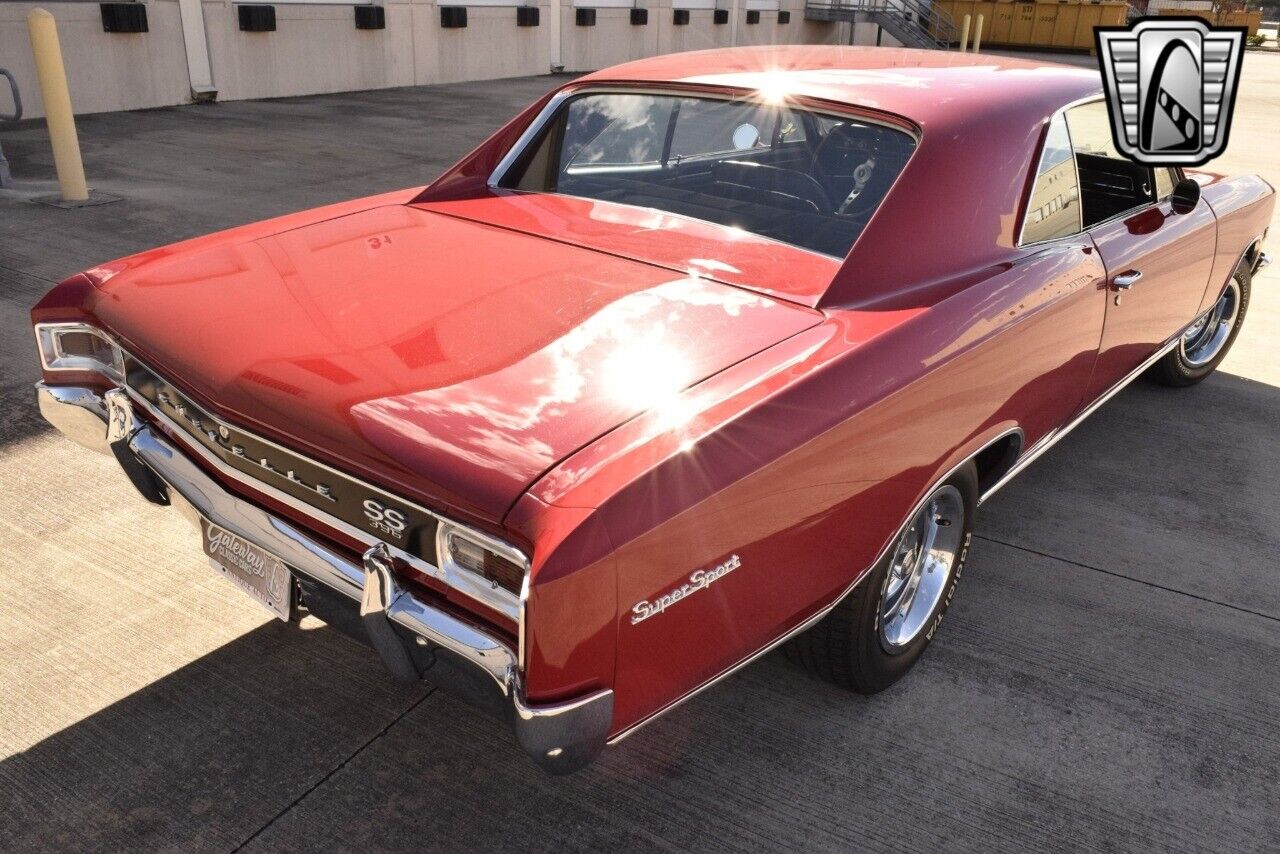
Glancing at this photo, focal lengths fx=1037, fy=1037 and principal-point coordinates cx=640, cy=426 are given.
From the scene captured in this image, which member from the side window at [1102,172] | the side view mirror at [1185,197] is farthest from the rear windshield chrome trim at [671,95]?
the side view mirror at [1185,197]

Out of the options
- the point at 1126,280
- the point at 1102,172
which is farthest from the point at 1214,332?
the point at 1126,280

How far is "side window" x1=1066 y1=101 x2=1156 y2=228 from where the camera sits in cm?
328

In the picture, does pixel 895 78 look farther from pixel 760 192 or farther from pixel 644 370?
pixel 644 370

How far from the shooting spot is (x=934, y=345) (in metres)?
2.38

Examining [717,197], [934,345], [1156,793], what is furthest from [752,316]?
[1156,793]

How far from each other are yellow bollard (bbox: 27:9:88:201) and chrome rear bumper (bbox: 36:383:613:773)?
5.52 m

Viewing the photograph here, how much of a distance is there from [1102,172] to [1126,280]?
56 centimetres

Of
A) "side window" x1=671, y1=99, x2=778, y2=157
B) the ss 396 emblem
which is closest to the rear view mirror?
"side window" x1=671, y1=99, x2=778, y2=157

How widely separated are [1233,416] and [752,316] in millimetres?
3413

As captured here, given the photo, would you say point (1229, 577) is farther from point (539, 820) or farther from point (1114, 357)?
point (539, 820)

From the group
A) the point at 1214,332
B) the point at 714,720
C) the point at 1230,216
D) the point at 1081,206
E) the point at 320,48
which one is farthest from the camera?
the point at 320,48

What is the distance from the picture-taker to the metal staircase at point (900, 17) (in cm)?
2514

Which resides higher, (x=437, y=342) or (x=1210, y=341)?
(x=437, y=342)

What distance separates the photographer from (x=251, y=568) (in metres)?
2.36
